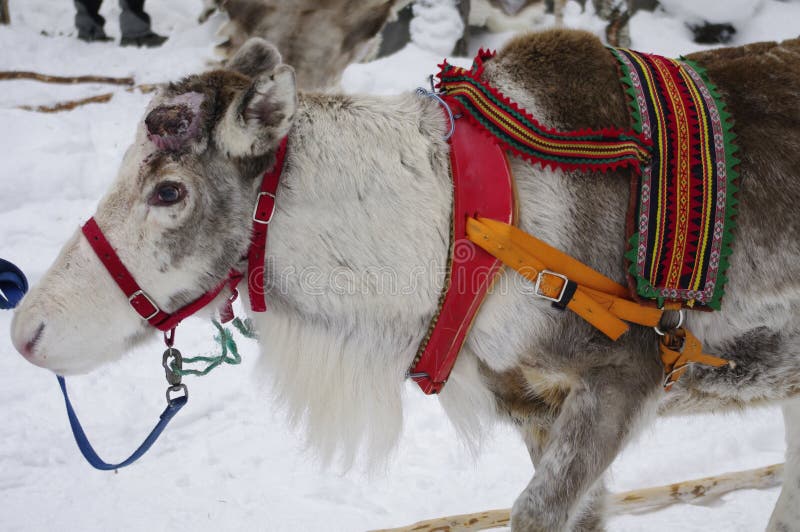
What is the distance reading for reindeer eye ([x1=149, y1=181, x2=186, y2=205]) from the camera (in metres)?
1.80

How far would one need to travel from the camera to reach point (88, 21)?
8781 millimetres

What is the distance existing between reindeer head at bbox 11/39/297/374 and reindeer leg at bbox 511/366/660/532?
975mm

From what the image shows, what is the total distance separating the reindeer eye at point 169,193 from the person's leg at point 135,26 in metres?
7.96

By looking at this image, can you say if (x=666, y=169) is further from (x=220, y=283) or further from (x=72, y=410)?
(x=72, y=410)

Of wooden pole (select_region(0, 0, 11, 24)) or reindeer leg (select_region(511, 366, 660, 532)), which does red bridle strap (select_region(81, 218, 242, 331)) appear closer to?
reindeer leg (select_region(511, 366, 660, 532))

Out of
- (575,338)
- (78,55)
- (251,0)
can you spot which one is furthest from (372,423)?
(78,55)

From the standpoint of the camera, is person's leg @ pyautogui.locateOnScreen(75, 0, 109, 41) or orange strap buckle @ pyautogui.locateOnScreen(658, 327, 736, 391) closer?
orange strap buckle @ pyautogui.locateOnScreen(658, 327, 736, 391)

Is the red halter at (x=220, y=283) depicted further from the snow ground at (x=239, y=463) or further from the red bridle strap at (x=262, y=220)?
the snow ground at (x=239, y=463)

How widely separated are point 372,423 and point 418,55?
23.2 ft

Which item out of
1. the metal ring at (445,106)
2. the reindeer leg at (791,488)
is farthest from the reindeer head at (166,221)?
the reindeer leg at (791,488)

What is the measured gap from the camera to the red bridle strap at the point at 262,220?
185 cm

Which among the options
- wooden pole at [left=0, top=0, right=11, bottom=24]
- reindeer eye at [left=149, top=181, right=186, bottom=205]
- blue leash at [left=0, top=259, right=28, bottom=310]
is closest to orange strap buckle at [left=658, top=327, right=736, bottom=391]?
reindeer eye at [left=149, top=181, right=186, bottom=205]

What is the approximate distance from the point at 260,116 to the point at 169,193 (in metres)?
0.30

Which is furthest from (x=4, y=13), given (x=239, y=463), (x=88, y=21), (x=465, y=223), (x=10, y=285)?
(x=465, y=223)
